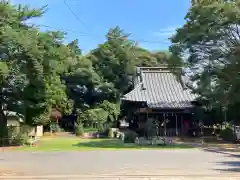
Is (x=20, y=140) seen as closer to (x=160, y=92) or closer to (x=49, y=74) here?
(x=49, y=74)

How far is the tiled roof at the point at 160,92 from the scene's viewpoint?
3700 centimetres

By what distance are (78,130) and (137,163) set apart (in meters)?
24.6

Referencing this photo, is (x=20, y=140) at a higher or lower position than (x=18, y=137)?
lower

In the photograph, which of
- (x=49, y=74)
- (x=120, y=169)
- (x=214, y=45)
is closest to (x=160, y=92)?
(x=214, y=45)

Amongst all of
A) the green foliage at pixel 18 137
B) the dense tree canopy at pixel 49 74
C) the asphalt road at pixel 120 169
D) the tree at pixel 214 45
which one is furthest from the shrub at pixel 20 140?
the tree at pixel 214 45

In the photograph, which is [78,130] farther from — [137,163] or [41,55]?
[137,163]

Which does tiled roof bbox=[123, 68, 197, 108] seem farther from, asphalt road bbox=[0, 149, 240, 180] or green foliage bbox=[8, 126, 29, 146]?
asphalt road bbox=[0, 149, 240, 180]

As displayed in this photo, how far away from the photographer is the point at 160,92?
128ft

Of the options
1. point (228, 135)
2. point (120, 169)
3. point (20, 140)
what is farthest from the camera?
point (228, 135)

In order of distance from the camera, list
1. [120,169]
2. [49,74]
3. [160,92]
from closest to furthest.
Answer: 1. [120,169]
2. [49,74]
3. [160,92]

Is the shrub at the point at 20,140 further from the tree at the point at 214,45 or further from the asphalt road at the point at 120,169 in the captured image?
the tree at the point at 214,45

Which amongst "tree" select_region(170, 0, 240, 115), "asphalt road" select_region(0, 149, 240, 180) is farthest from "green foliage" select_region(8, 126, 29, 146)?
"tree" select_region(170, 0, 240, 115)

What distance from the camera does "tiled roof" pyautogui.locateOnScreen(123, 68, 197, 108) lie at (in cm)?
3700

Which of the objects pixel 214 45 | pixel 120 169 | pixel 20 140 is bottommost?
pixel 120 169
